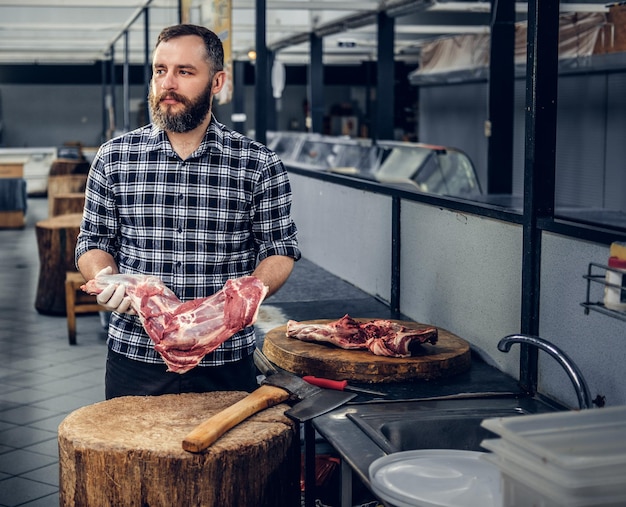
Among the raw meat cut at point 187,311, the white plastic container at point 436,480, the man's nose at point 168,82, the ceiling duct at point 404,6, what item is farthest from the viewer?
the ceiling duct at point 404,6

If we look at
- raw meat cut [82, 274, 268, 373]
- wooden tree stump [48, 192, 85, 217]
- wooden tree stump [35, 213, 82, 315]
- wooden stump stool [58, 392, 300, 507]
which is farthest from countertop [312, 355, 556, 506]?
wooden tree stump [48, 192, 85, 217]

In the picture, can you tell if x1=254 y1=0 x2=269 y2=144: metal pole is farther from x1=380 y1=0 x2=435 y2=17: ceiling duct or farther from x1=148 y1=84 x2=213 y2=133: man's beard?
x1=148 y1=84 x2=213 y2=133: man's beard

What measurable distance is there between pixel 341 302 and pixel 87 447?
7.52 ft

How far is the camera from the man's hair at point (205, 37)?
110 inches

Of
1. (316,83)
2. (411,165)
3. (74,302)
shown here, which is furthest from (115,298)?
(316,83)

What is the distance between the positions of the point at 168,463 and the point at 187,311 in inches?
21.2

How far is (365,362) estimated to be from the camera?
289 centimetres

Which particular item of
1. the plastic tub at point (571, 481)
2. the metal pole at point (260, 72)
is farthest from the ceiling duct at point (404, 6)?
the plastic tub at point (571, 481)

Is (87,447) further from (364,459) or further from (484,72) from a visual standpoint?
(484,72)

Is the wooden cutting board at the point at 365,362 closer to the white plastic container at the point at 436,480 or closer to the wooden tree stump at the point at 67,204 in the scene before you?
the white plastic container at the point at 436,480

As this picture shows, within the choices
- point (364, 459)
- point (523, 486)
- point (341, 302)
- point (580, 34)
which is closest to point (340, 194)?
point (341, 302)

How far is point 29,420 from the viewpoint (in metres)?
5.55

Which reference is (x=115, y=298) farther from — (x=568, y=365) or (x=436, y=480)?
(x=568, y=365)

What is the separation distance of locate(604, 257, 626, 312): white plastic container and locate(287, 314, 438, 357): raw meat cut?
1007mm
